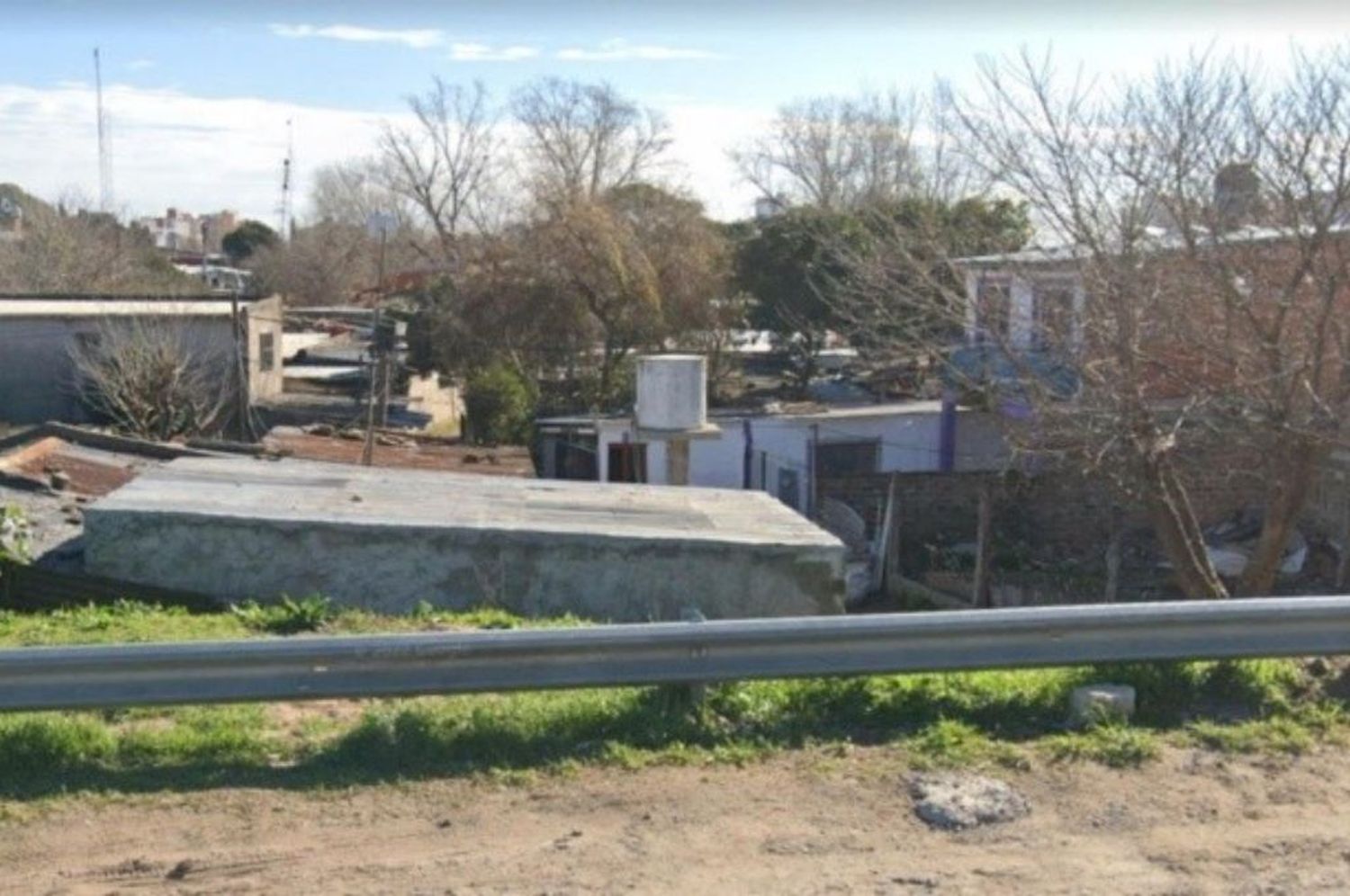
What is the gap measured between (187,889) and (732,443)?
80.0 ft

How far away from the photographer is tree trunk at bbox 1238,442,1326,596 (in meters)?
12.1

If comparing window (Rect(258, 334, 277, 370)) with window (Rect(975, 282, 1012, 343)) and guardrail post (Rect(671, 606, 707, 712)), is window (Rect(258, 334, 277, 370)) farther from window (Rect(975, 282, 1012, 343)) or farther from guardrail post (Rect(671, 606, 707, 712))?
guardrail post (Rect(671, 606, 707, 712))

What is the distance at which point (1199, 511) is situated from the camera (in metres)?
22.7

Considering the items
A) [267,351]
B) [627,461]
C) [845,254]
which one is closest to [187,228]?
[267,351]

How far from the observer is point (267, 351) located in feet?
119

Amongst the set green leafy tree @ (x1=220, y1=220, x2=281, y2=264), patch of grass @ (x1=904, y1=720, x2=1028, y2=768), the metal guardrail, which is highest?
green leafy tree @ (x1=220, y1=220, x2=281, y2=264)

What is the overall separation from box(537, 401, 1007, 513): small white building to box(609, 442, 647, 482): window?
17 millimetres

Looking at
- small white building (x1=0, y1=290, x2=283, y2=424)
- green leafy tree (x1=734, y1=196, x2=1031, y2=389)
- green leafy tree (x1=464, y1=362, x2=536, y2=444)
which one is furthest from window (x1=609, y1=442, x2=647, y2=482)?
small white building (x1=0, y1=290, x2=283, y2=424)

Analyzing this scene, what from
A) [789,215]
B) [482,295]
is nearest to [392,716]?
[482,295]

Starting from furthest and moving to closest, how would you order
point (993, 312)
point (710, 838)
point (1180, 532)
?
point (993, 312), point (1180, 532), point (710, 838)

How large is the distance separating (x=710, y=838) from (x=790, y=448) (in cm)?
2380

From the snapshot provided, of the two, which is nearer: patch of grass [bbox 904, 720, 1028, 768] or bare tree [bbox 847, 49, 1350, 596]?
patch of grass [bbox 904, 720, 1028, 768]

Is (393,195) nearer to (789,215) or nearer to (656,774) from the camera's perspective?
(789,215)

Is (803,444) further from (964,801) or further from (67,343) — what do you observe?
(964,801)
